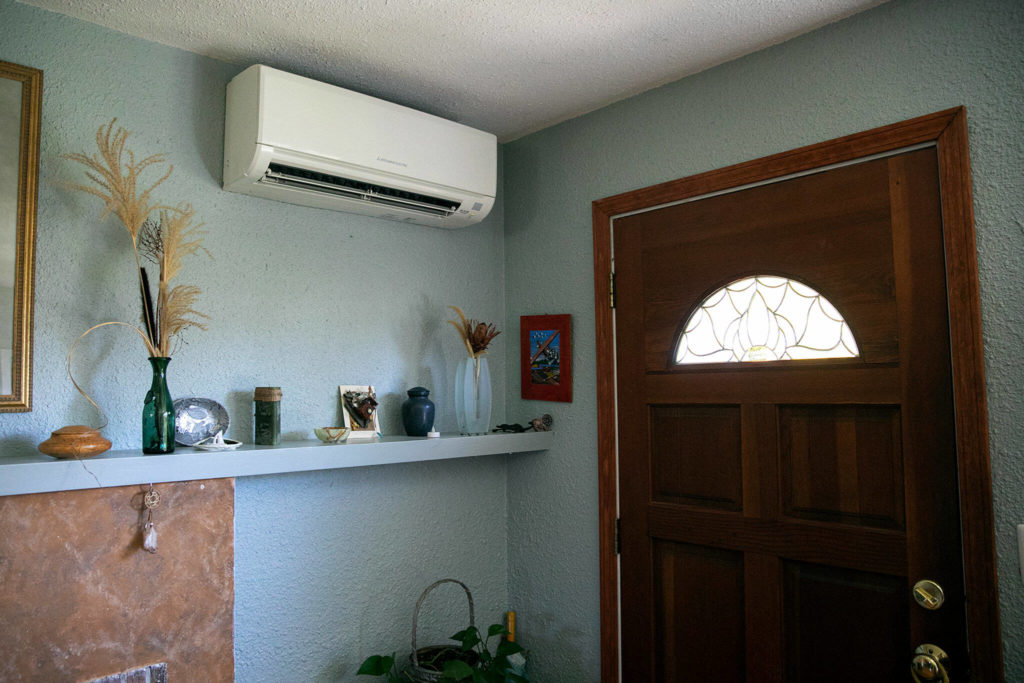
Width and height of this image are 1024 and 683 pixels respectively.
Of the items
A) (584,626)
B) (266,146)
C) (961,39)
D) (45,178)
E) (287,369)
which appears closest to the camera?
(961,39)

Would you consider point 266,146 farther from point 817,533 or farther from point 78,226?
point 817,533

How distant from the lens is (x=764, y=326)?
6.47 feet

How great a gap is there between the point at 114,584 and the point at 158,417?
438 millimetres

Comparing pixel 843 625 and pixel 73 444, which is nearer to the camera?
pixel 73 444

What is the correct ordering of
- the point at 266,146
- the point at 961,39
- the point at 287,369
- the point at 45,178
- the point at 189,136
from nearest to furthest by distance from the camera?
the point at 961,39 → the point at 45,178 → the point at 266,146 → the point at 189,136 → the point at 287,369

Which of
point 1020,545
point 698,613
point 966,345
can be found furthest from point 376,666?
point 966,345

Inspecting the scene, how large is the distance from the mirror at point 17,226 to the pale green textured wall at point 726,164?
164cm

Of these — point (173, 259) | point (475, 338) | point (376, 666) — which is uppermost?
point (173, 259)

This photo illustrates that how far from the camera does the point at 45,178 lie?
5.78 feet

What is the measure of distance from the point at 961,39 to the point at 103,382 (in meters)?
2.42

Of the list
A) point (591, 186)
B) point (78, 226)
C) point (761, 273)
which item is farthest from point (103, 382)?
point (761, 273)

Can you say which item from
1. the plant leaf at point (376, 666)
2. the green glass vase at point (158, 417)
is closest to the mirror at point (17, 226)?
the green glass vase at point (158, 417)

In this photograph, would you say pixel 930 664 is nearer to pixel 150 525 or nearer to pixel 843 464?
pixel 843 464

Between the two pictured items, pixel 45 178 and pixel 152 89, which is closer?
pixel 45 178
